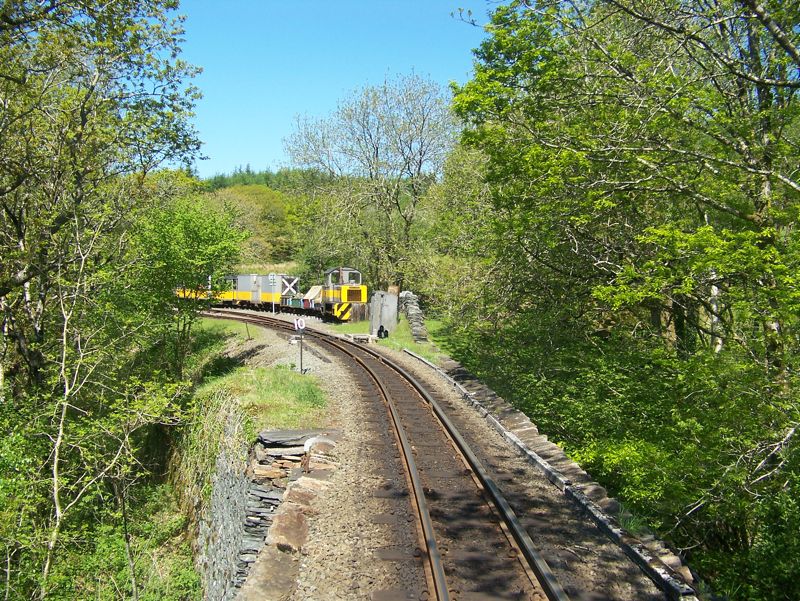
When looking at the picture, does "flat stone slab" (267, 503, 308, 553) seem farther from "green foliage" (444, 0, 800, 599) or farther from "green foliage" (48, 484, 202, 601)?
"green foliage" (444, 0, 800, 599)

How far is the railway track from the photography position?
6145 mm

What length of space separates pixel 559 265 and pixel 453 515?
10.1 m

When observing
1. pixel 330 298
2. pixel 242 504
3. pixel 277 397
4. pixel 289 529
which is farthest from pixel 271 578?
pixel 330 298

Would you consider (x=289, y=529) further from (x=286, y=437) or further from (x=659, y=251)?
(x=659, y=251)

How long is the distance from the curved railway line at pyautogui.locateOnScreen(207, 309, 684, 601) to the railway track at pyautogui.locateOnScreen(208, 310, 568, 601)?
10mm

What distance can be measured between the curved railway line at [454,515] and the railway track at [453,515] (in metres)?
0.01

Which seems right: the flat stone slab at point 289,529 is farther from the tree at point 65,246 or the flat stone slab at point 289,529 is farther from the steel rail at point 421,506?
the tree at point 65,246

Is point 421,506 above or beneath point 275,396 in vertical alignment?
beneath

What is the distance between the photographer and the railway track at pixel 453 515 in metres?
6.14

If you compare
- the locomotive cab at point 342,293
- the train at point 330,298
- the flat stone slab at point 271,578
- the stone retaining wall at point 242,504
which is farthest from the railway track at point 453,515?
the locomotive cab at point 342,293

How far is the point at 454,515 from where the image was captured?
7.93 m

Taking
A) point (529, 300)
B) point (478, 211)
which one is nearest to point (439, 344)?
point (478, 211)

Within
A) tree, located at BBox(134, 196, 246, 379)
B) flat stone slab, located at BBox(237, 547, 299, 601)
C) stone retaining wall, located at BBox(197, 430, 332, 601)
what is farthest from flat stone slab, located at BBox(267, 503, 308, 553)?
tree, located at BBox(134, 196, 246, 379)

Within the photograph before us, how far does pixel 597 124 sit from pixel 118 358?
12549 millimetres
